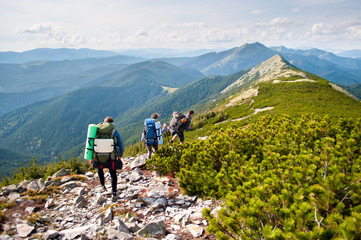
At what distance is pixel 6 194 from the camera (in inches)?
374

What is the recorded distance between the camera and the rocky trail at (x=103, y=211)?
5.59 m

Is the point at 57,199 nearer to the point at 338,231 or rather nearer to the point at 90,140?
the point at 90,140

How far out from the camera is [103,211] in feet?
23.6

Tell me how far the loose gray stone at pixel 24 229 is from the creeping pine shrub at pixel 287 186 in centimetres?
503

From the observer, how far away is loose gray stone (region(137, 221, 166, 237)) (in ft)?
17.9

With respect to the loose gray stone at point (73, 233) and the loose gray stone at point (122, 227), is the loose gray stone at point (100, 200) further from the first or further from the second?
the loose gray stone at point (122, 227)

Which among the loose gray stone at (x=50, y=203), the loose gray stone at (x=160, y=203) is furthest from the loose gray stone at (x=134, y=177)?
the loose gray stone at (x=50, y=203)

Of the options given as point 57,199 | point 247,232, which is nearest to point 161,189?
point 57,199

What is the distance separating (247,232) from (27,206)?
8.71 m

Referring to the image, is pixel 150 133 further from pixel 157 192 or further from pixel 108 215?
pixel 108 215

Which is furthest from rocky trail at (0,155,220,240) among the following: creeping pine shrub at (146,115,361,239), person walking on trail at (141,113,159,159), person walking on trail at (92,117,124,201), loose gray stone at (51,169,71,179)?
person walking on trail at (141,113,159,159)

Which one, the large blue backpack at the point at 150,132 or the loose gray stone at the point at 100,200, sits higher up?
the large blue backpack at the point at 150,132

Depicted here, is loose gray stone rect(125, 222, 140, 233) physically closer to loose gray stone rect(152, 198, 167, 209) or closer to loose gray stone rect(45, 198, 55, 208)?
loose gray stone rect(152, 198, 167, 209)

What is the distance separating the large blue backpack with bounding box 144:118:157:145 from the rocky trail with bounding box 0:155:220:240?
6.50ft
